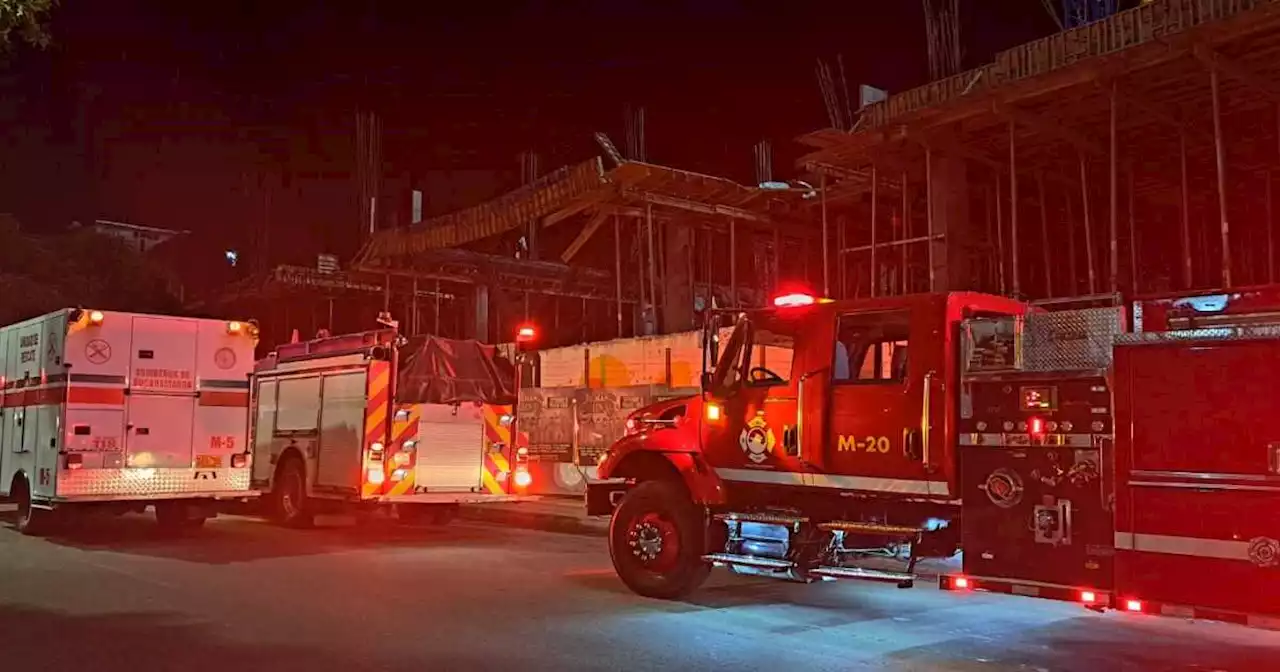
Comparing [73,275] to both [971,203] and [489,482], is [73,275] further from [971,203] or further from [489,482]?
[971,203]

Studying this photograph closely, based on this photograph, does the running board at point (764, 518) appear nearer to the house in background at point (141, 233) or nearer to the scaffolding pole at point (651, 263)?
the scaffolding pole at point (651, 263)

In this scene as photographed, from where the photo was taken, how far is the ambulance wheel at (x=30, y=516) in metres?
14.5

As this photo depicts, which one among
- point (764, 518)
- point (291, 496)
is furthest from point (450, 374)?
point (764, 518)

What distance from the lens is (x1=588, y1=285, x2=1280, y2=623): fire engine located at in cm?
639

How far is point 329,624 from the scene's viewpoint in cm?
792

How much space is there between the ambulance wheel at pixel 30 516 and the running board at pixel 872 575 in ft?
38.0

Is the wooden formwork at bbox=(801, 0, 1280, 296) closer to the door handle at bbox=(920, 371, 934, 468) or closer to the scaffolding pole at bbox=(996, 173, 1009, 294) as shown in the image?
the scaffolding pole at bbox=(996, 173, 1009, 294)

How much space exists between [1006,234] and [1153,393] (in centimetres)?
1512

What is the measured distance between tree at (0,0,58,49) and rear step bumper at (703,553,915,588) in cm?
683

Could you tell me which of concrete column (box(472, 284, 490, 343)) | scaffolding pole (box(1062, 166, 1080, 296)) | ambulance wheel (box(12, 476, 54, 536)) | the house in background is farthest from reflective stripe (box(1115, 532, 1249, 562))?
the house in background

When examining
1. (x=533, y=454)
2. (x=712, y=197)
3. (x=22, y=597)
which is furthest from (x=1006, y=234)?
(x=22, y=597)

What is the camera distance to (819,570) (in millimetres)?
8398

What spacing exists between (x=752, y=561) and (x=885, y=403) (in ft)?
5.76

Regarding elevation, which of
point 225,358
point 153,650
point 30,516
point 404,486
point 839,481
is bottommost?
point 153,650
